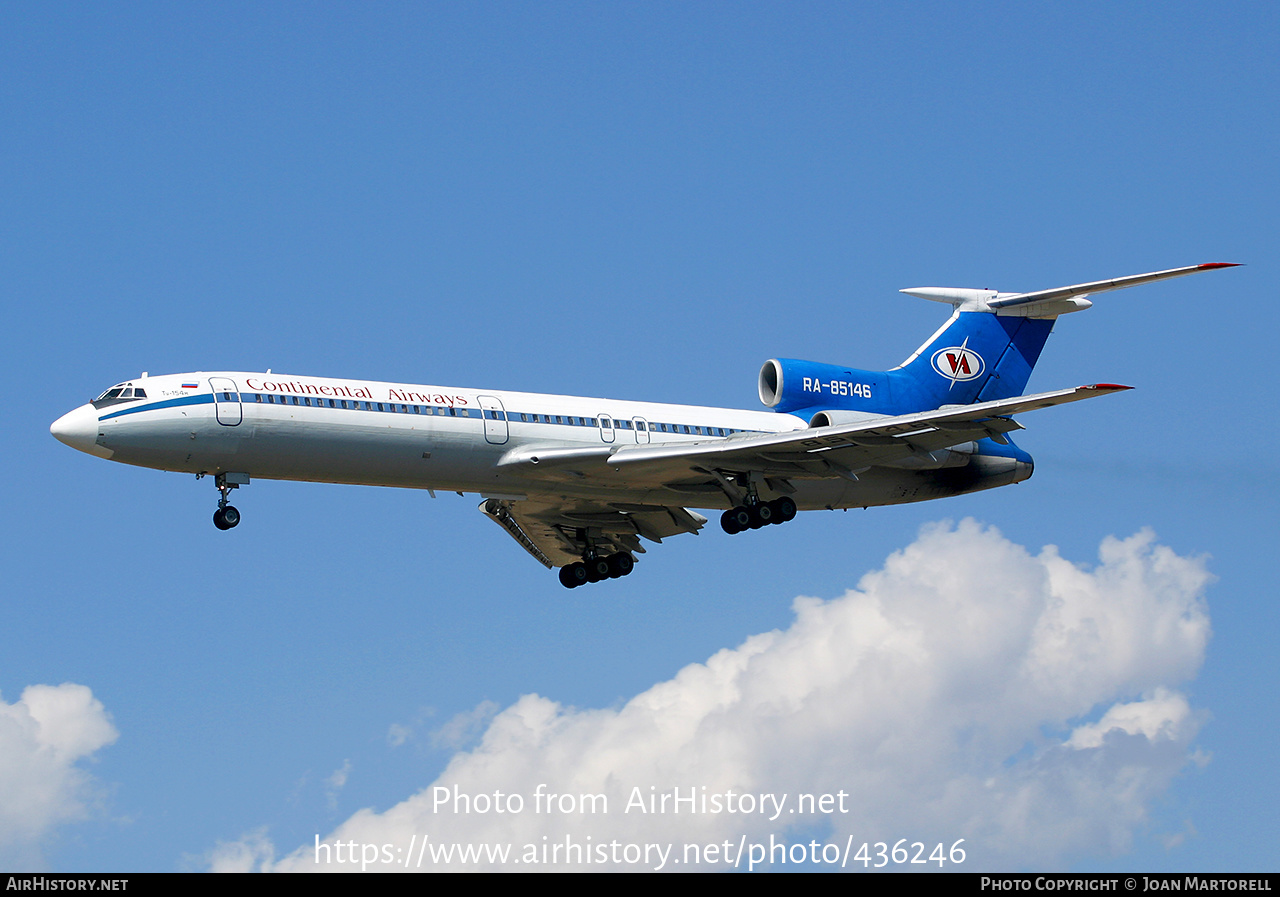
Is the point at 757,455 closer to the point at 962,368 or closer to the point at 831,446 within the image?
the point at 831,446

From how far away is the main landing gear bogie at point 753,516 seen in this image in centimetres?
3541

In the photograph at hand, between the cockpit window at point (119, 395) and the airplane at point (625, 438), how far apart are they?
0.10 ft

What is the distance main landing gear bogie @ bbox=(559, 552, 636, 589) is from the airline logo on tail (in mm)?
9145

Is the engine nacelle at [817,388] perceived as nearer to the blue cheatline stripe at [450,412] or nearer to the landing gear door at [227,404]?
the blue cheatline stripe at [450,412]

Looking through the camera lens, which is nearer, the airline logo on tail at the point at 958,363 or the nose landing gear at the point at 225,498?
the nose landing gear at the point at 225,498

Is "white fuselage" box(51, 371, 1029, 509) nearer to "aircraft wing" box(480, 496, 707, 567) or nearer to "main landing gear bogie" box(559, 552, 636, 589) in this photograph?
"aircraft wing" box(480, 496, 707, 567)

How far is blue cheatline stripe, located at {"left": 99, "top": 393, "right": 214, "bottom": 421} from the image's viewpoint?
1191 inches

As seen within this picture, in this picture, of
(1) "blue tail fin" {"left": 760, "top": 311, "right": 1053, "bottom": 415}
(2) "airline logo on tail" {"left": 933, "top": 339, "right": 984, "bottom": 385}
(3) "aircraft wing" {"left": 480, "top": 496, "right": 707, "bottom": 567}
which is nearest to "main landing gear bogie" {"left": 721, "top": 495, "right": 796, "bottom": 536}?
(3) "aircraft wing" {"left": 480, "top": 496, "right": 707, "bottom": 567}

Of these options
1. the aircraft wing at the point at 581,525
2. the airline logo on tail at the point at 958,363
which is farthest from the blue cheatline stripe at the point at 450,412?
the airline logo on tail at the point at 958,363

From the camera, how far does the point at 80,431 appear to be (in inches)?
1182

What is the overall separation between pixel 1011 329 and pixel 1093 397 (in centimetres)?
915

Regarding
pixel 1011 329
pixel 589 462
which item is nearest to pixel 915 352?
pixel 1011 329
